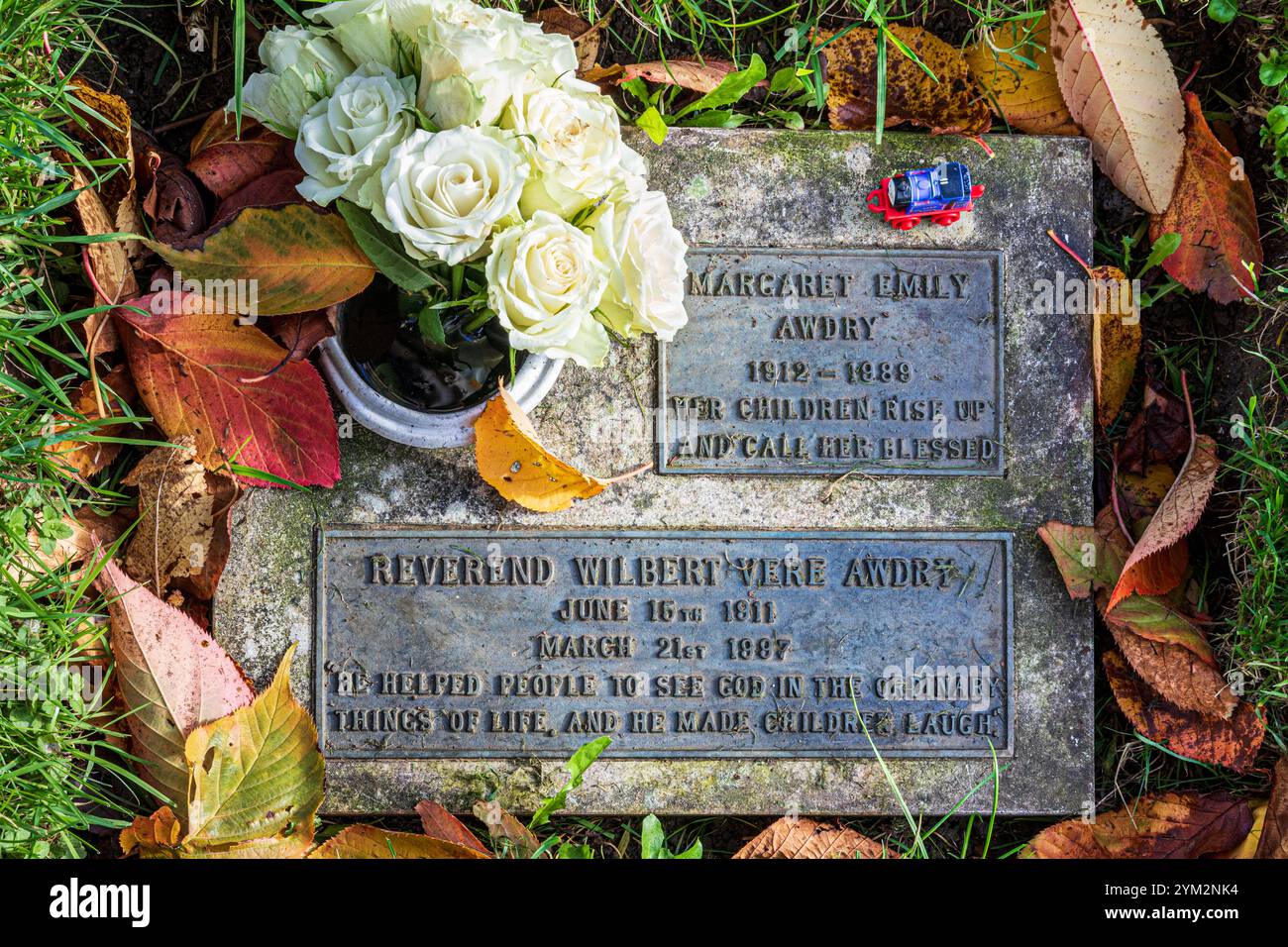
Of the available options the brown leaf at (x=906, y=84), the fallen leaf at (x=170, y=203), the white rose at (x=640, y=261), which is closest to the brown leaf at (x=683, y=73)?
the brown leaf at (x=906, y=84)

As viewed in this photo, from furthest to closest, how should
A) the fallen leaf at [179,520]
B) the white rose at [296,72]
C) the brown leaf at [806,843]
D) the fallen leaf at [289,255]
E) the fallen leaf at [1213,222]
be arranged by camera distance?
the fallen leaf at [1213,222] < the brown leaf at [806,843] < the fallen leaf at [179,520] < the fallen leaf at [289,255] < the white rose at [296,72]

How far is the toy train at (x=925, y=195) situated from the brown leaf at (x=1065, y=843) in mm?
1739

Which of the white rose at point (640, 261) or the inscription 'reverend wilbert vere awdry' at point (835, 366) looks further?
the inscription 'reverend wilbert vere awdry' at point (835, 366)

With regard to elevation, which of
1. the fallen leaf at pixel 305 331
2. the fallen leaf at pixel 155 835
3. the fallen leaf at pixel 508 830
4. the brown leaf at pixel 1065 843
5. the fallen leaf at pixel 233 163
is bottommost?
the brown leaf at pixel 1065 843

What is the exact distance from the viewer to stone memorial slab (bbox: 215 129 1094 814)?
2.42 m

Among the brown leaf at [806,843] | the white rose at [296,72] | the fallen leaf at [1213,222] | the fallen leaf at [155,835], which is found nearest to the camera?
the white rose at [296,72]

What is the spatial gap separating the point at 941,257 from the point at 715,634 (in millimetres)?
1248

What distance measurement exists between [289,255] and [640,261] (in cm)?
88

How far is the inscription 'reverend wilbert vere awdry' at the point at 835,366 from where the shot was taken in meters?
2.47

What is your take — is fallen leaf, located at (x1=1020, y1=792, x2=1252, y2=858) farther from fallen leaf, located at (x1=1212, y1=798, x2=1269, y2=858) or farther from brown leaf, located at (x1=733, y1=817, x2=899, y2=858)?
brown leaf, located at (x1=733, y1=817, x2=899, y2=858)

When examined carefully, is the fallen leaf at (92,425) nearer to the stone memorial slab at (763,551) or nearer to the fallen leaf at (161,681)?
the fallen leaf at (161,681)

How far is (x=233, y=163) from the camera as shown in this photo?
2.32 meters

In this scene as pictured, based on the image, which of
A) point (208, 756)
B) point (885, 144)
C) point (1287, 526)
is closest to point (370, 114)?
point (885, 144)

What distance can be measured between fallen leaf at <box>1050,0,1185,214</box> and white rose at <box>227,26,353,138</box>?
6.52 ft
